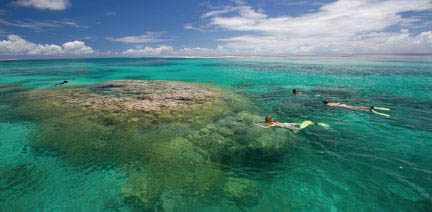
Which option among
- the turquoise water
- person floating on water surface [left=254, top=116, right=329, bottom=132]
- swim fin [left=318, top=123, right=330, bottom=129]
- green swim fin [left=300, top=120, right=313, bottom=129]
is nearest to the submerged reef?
the turquoise water

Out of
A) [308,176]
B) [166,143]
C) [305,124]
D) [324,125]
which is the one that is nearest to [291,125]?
[305,124]

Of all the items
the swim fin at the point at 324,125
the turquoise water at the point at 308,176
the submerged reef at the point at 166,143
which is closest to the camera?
the turquoise water at the point at 308,176

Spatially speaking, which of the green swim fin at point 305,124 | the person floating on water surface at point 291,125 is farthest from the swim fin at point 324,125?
the green swim fin at point 305,124

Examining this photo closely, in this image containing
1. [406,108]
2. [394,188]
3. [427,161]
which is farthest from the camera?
[406,108]

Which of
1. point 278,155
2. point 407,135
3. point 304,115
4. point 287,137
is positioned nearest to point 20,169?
point 278,155

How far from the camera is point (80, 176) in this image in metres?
9.83

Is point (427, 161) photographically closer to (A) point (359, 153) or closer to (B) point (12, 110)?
(A) point (359, 153)

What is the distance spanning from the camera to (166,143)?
13039mm

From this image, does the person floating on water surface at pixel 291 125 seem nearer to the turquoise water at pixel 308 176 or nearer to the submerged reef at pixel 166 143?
the turquoise water at pixel 308 176

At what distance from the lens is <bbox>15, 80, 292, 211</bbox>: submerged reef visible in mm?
8883

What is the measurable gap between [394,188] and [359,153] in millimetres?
3062

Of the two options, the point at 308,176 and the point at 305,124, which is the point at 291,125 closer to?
the point at 305,124

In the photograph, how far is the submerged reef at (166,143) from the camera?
8883mm

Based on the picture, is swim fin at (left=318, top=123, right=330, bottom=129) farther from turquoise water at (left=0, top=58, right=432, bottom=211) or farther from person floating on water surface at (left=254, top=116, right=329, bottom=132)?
turquoise water at (left=0, top=58, right=432, bottom=211)
